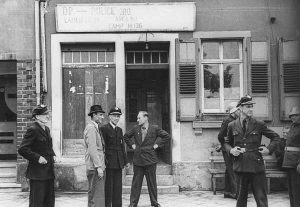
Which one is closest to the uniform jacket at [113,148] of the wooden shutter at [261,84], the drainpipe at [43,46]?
the drainpipe at [43,46]

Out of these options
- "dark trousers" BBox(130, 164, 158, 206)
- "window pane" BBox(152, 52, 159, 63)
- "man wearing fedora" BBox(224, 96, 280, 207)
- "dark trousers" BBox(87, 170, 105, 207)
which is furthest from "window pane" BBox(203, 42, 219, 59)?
"dark trousers" BBox(87, 170, 105, 207)

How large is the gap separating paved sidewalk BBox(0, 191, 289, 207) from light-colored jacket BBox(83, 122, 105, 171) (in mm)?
1861

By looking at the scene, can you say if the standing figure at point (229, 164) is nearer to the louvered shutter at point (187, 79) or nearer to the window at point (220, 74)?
the window at point (220, 74)

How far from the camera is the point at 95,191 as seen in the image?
698cm

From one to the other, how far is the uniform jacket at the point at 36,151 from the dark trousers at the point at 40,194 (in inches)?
3.9

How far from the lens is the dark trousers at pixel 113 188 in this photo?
295 inches

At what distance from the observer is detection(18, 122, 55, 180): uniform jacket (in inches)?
253

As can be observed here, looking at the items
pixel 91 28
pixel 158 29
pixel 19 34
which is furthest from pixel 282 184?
pixel 19 34

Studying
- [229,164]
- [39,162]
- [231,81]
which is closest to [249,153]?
[229,164]

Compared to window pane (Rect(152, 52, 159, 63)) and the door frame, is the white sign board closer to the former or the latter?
the door frame

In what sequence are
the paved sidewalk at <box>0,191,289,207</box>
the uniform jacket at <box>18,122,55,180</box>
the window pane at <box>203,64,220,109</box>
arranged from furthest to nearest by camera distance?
the window pane at <box>203,64,220,109</box>, the paved sidewalk at <box>0,191,289,207</box>, the uniform jacket at <box>18,122,55,180</box>

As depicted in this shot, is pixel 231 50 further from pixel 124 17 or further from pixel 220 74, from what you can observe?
pixel 124 17

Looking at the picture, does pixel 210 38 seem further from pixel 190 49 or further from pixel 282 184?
pixel 282 184

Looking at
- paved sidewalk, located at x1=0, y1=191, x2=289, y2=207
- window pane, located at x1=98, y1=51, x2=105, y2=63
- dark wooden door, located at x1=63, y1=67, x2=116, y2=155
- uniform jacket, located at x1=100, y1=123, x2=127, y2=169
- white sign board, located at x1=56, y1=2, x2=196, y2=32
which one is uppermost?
white sign board, located at x1=56, y1=2, x2=196, y2=32
